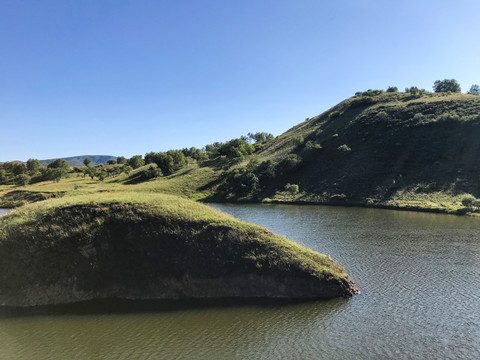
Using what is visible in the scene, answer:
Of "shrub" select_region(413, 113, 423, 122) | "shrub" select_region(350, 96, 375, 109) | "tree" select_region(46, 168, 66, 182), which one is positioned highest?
"shrub" select_region(350, 96, 375, 109)

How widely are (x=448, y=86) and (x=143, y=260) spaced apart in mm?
172796

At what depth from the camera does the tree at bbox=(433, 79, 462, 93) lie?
475ft

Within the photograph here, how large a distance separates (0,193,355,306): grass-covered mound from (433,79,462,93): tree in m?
160

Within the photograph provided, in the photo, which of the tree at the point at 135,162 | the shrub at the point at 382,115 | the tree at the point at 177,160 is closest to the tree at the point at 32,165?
the tree at the point at 135,162

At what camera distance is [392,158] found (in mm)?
94562

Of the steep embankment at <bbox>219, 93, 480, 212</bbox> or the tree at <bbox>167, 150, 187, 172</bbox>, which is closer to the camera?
the steep embankment at <bbox>219, 93, 480, 212</bbox>

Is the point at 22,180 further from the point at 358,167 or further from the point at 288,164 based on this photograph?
the point at 358,167

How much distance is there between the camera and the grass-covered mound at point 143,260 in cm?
2294

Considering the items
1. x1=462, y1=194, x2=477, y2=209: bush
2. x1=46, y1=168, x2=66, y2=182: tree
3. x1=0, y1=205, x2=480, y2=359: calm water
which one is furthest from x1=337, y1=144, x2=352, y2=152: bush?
x1=46, y1=168, x2=66, y2=182: tree

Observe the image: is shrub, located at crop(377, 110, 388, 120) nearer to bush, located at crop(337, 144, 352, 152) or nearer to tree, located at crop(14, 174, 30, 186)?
bush, located at crop(337, 144, 352, 152)

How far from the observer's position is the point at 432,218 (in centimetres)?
5891

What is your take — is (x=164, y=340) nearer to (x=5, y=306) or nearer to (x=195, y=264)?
(x=195, y=264)

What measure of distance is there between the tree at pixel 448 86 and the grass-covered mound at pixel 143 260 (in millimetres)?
160481

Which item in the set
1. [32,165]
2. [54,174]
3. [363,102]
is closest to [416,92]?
[363,102]
